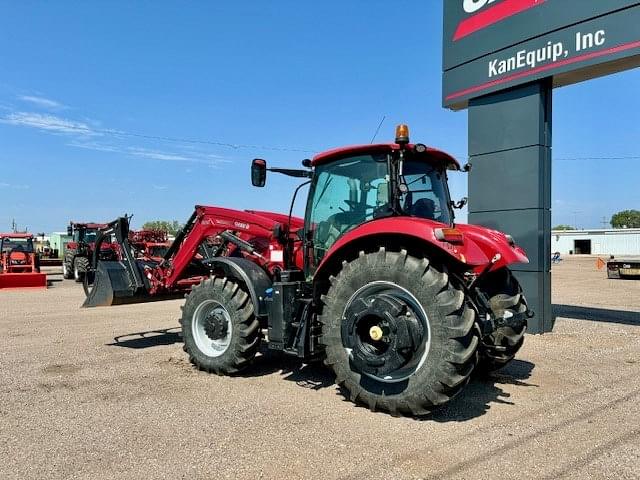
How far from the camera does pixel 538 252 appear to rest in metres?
9.18

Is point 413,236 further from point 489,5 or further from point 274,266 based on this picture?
point 489,5

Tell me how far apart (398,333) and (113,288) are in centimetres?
461

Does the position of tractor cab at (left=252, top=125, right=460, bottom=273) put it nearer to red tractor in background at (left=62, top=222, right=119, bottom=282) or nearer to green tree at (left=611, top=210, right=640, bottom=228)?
red tractor in background at (left=62, top=222, right=119, bottom=282)

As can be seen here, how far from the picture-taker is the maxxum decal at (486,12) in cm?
930

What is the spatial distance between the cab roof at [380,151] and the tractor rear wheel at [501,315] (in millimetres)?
1310

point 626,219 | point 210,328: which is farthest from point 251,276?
point 626,219

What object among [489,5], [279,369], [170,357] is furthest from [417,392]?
[489,5]

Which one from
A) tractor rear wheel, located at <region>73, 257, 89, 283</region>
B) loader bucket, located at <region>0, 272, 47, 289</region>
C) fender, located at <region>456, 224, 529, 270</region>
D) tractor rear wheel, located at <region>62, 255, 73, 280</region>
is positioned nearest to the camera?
fender, located at <region>456, 224, 529, 270</region>

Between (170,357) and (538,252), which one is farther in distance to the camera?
(538,252)

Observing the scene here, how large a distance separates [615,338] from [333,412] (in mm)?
5958

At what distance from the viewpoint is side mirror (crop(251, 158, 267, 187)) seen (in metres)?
5.90

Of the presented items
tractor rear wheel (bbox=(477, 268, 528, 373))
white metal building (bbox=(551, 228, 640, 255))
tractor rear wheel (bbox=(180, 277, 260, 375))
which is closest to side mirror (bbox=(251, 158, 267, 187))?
tractor rear wheel (bbox=(180, 277, 260, 375))

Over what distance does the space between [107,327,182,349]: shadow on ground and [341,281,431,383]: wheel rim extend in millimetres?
4301

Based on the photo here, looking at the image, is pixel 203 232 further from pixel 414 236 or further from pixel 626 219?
pixel 626 219
